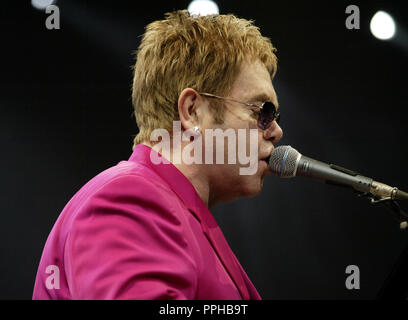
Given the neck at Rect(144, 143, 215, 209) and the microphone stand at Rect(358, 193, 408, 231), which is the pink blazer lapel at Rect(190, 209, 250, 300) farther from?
the microphone stand at Rect(358, 193, 408, 231)

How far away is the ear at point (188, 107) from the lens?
61.9 inches

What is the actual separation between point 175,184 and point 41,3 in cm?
221

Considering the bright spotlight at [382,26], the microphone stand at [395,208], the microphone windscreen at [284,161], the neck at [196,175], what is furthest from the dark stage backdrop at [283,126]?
the microphone stand at [395,208]

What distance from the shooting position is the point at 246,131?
1618 millimetres

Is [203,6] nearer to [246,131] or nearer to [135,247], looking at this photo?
[246,131]

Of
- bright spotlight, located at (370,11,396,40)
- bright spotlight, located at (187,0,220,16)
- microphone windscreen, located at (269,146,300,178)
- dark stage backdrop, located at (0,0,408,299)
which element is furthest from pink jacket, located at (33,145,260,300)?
bright spotlight, located at (370,11,396,40)

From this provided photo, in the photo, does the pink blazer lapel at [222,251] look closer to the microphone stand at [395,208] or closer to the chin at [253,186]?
the chin at [253,186]

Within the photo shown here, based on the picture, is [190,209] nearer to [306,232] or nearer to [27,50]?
[27,50]

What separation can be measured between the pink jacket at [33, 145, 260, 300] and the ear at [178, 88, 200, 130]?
225 millimetres

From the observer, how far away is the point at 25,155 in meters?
3.24

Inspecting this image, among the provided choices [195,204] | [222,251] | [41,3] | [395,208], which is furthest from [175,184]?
[41,3]

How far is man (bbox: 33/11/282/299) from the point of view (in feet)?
3.41

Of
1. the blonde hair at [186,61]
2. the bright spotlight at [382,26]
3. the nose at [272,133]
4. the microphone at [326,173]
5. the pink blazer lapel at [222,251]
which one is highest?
the bright spotlight at [382,26]

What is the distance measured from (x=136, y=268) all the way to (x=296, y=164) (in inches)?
28.9
